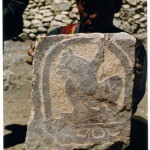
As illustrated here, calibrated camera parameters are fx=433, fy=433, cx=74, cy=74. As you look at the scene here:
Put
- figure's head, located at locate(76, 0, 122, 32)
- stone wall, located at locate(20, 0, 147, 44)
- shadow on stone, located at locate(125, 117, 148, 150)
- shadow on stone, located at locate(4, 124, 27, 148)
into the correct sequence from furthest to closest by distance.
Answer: stone wall, located at locate(20, 0, 147, 44)
shadow on stone, located at locate(4, 124, 27, 148)
shadow on stone, located at locate(125, 117, 148, 150)
figure's head, located at locate(76, 0, 122, 32)

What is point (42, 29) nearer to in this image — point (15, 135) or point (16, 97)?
point (16, 97)

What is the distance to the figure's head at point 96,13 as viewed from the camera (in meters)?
3.35

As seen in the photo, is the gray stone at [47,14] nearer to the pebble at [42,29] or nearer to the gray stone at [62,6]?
the gray stone at [62,6]

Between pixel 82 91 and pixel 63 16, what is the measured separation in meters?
4.15

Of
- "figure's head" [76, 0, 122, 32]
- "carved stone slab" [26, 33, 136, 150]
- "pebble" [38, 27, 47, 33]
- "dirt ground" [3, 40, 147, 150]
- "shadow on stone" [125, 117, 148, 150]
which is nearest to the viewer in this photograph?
"carved stone slab" [26, 33, 136, 150]

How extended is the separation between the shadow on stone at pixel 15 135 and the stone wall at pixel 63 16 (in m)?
2.68

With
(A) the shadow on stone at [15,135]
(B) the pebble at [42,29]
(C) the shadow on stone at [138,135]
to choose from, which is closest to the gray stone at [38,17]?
(B) the pebble at [42,29]

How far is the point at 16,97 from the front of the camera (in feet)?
18.2

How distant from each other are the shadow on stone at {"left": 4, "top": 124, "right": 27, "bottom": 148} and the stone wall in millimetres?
2676

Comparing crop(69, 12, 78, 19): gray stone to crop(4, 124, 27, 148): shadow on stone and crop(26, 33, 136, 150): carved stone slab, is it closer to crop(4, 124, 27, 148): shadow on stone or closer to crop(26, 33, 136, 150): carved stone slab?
crop(4, 124, 27, 148): shadow on stone

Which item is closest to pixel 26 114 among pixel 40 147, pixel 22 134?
pixel 22 134

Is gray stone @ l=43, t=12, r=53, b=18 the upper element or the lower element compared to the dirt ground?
upper

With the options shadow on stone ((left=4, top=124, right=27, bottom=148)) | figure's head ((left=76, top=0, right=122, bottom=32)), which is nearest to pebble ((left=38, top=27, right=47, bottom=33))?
shadow on stone ((left=4, top=124, right=27, bottom=148))

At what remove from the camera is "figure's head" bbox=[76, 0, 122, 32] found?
132 inches
